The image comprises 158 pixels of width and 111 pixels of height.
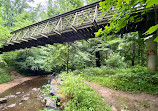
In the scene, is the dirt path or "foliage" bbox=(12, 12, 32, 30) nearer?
the dirt path

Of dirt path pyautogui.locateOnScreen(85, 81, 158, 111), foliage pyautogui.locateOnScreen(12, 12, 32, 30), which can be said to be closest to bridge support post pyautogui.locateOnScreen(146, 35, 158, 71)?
dirt path pyautogui.locateOnScreen(85, 81, 158, 111)

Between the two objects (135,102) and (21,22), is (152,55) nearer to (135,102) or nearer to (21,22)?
(135,102)

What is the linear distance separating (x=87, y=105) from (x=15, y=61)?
465 inches

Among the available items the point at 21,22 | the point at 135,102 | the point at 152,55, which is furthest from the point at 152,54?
the point at 21,22

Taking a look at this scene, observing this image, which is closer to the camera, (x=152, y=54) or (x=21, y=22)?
(x=152, y=54)

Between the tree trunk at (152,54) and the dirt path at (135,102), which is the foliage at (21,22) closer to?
the dirt path at (135,102)

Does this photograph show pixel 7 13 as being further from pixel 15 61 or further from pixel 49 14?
pixel 15 61

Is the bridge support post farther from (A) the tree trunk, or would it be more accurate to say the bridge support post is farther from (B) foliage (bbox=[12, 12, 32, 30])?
(B) foliage (bbox=[12, 12, 32, 30])

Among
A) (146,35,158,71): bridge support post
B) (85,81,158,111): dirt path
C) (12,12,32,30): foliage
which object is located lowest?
(85,81,158,111): dirt path

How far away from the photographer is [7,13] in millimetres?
14562

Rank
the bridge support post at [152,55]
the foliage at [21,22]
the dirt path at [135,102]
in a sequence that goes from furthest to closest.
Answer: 1. the foliage at [21,22]
2. the bridge support post at [152,55]
3. the dirt path at [135,102]

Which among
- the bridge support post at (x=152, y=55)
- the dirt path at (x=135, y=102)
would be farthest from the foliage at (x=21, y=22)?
the bridge support post at (x=152, y=55)

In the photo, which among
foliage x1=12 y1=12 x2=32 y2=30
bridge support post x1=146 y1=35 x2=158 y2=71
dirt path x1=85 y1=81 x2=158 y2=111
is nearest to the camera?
dirt path x1=85 y1=81 x2=158 y2=111

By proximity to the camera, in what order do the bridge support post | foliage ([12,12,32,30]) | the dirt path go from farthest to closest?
1. foliage ([12,12,32,30])
2. the bridge support post
3. the dirt path
